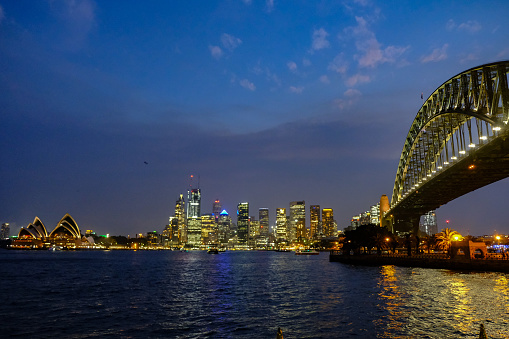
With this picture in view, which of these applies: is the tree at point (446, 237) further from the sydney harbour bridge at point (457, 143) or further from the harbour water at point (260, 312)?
the harbour water at point (260, 312)

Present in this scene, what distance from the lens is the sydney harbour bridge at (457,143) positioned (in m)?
54.2

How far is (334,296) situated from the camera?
38219 mm

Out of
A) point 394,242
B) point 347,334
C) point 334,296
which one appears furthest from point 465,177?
point 347,334

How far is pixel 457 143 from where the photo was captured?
3086 inches

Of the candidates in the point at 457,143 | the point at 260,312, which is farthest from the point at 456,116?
the point at 260,312

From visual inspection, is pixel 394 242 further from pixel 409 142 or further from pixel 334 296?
pixel 334 296

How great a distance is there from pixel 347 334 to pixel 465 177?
6191cm

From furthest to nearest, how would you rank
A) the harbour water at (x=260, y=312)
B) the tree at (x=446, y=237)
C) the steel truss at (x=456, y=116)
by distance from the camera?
the tree at (x=446, y=237)
the steel truss at (x=456, y=116)
the harbour water at (x=260, y=312)

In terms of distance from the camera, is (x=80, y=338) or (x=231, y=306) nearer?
(x=80, y=338)

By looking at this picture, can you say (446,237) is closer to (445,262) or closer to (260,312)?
(445,262)

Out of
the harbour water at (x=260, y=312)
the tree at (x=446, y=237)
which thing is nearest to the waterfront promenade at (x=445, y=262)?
the tree at (x=446, y=237)

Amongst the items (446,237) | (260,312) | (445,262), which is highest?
(446,237)

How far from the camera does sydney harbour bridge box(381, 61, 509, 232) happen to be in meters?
54.2

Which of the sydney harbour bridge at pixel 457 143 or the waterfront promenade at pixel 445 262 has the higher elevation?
the sydney harbour bridge at pixel 457 143
